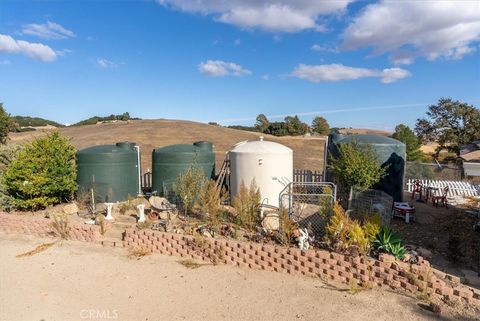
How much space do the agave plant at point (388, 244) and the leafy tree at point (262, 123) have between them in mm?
65015

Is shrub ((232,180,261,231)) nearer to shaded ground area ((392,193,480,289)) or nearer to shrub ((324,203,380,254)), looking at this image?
shrub ((324,203,380,254))

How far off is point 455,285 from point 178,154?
10.3 metres

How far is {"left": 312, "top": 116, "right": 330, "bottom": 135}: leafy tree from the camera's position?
70812 millimetres

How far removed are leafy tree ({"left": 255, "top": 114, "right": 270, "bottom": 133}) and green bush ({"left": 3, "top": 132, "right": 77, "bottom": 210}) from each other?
2364 inches

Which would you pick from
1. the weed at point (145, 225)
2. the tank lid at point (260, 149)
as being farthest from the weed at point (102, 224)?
the tank lid at point (260, 149)

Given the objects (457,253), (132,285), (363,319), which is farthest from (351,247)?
(132,285)

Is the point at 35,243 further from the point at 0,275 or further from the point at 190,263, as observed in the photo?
the point at 190,263

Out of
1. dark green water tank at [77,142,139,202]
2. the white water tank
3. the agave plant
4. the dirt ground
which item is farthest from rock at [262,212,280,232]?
dark green water tank at [77,142,139,202]

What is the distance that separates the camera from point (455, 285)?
6285mm

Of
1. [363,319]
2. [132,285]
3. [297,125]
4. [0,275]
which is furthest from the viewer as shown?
[297,125]

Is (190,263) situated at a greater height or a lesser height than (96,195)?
lesser

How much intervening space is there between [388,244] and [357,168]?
14.1 feet

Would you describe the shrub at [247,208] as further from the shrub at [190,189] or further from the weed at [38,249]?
the weed at [38,249]

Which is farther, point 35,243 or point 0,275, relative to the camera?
point 35,243
